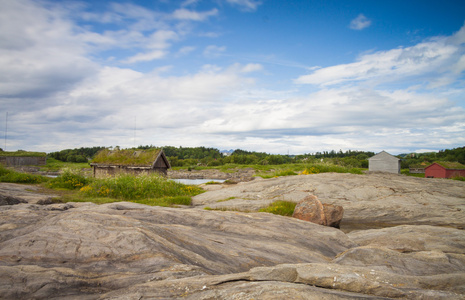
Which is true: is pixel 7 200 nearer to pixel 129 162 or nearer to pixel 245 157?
pixel 129 162

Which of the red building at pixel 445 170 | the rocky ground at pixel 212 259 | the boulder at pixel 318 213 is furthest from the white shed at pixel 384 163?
the rocky ground at pixel 212 259

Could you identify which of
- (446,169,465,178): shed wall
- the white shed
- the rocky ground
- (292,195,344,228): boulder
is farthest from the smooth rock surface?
(446,169,465,178): shed wall

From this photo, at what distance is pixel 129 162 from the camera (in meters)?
28.9

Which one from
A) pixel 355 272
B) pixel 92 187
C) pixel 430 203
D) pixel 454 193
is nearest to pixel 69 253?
pixel 355 272

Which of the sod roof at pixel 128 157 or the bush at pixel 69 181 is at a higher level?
the sod roof at pixel 128 157

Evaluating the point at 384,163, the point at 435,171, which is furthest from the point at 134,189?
the point at 435,171

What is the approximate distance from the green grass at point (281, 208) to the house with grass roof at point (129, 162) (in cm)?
1562

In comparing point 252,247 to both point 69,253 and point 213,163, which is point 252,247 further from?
point 213,163

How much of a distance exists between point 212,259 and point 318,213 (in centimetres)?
739

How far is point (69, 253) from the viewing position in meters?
5.32

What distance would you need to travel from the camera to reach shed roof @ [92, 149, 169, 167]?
28094 mm

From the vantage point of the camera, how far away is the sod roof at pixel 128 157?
28120 millimetres

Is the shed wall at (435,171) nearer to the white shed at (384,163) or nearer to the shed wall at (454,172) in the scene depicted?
the shed wall at (454,172)

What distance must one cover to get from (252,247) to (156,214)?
3.90 meters
